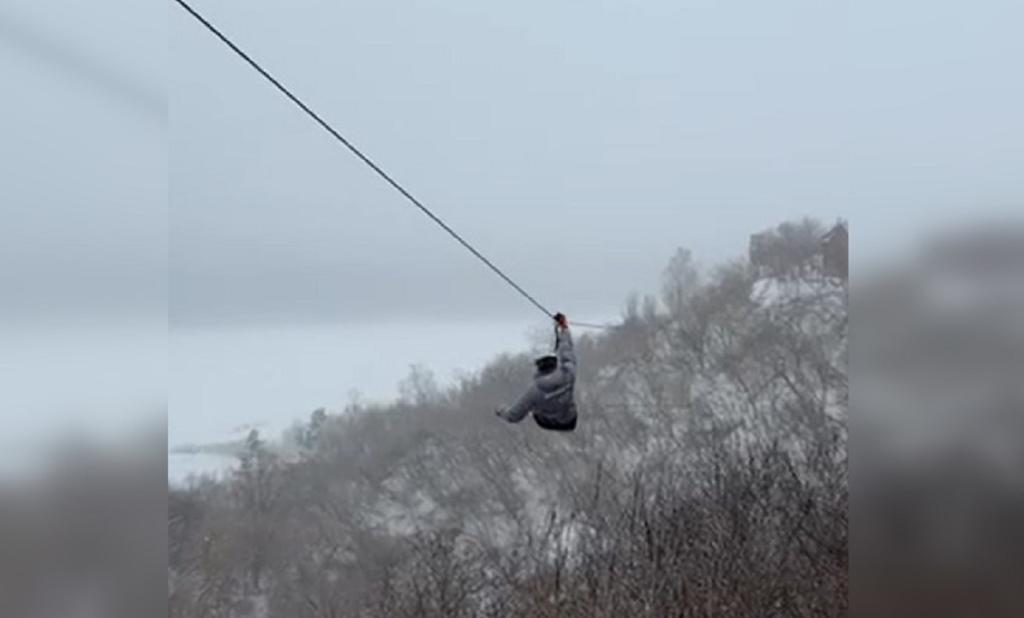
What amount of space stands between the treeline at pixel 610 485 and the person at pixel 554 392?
2 centimetres

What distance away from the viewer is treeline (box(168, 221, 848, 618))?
2.28 m

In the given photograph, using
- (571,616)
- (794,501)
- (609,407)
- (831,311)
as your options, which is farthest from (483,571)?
(831,311)

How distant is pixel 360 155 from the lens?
2285 mm

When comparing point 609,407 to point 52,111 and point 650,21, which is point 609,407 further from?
point 52,111

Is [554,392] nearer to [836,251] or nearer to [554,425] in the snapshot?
[554,425]

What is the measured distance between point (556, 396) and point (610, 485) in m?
0.21

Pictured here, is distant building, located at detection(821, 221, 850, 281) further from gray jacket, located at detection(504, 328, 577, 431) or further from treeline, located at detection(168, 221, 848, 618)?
gray jacket, located at detection(504, 328, 577, 431)

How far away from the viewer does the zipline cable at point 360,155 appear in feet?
7.23

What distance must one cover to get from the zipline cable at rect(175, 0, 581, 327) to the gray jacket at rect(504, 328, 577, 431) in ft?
0.24

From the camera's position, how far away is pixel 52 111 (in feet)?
→ 5.72

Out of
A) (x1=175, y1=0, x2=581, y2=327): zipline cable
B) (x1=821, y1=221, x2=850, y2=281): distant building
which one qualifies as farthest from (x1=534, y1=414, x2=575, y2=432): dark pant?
(x1=821, y1=221, x2=850, y2=281): distant building

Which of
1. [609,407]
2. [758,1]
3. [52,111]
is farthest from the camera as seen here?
[609,407]

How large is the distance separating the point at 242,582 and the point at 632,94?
117cm

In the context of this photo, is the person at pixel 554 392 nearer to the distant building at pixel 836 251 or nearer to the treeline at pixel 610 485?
Result: the treeline at pixel 610 485
